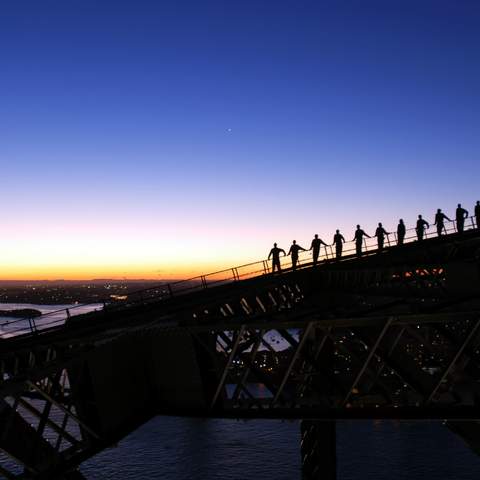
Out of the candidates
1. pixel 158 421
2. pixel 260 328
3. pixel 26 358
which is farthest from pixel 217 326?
pixel 158 421

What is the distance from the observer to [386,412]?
12.0 m

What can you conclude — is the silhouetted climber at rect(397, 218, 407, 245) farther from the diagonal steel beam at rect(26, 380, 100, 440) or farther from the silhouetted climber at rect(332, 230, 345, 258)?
the diagonal steel beam at rect(26, 380, 100, 440)

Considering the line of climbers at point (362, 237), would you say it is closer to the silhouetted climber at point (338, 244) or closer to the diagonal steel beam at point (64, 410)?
the silhouetted climber at point (338, 244)

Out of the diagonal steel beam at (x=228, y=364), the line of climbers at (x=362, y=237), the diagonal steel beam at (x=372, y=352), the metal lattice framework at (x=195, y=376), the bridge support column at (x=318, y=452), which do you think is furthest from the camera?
the line of climbers at (x=362, y=237)

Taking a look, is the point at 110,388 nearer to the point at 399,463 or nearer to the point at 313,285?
→ the point at 313,285

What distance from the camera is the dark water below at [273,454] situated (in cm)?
8156

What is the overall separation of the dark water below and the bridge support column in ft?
190

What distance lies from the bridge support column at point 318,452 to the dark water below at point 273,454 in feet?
190

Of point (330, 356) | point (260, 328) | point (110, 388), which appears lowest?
point (330, 356)

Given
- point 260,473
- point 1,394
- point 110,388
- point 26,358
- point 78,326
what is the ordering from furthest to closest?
point 260,473 < point 78,326 < point 26,358 < point 110,388 < point 1,394

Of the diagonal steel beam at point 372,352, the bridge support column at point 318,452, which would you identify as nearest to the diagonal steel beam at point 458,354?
the diagonal steel beam at point 372,352

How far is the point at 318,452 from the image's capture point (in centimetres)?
2623

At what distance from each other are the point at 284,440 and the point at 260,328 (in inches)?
3553

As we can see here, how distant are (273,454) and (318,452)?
6736 centimetres
